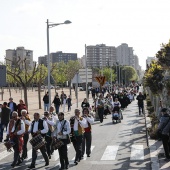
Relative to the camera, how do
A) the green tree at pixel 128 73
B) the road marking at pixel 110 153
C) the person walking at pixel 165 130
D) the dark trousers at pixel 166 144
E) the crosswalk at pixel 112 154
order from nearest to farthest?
the person walking at pixel 165 130 → the dark trousers at pixel 166 144 → the crosswalk at pixel 112 154 → the road marking at pixel 110 153 → the green tree at pixel 128 73

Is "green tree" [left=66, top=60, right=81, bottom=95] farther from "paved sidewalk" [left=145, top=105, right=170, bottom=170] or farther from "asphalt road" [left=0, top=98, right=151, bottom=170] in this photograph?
"paved sidewalk" [left=145, top=105, right=170, bottom=170]

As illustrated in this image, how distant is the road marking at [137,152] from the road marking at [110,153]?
590 mm

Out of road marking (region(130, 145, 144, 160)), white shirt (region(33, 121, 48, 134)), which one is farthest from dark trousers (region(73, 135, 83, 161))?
road marking (region(130, 145, 144, 160))

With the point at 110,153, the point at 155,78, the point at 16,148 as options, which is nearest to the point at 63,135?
the point at 16,148

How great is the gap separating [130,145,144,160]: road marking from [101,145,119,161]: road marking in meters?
0.59

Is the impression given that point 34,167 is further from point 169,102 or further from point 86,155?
point 169,102

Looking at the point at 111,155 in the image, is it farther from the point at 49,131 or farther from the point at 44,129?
the point at 44,129

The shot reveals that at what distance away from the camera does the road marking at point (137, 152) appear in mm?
11992

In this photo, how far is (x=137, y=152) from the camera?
12859mm

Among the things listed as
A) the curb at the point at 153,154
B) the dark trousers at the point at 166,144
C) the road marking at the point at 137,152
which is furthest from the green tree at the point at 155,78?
the dark trousers at the point at 166,144

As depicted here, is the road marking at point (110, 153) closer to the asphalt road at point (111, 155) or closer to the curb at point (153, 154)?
the asphalt road at point (111, 155)

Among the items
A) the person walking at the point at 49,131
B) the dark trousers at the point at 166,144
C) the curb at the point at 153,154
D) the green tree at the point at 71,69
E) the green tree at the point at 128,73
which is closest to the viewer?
the curb at the point at 153,154

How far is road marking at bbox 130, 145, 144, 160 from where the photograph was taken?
1199cm

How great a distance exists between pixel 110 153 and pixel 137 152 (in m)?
0.94
